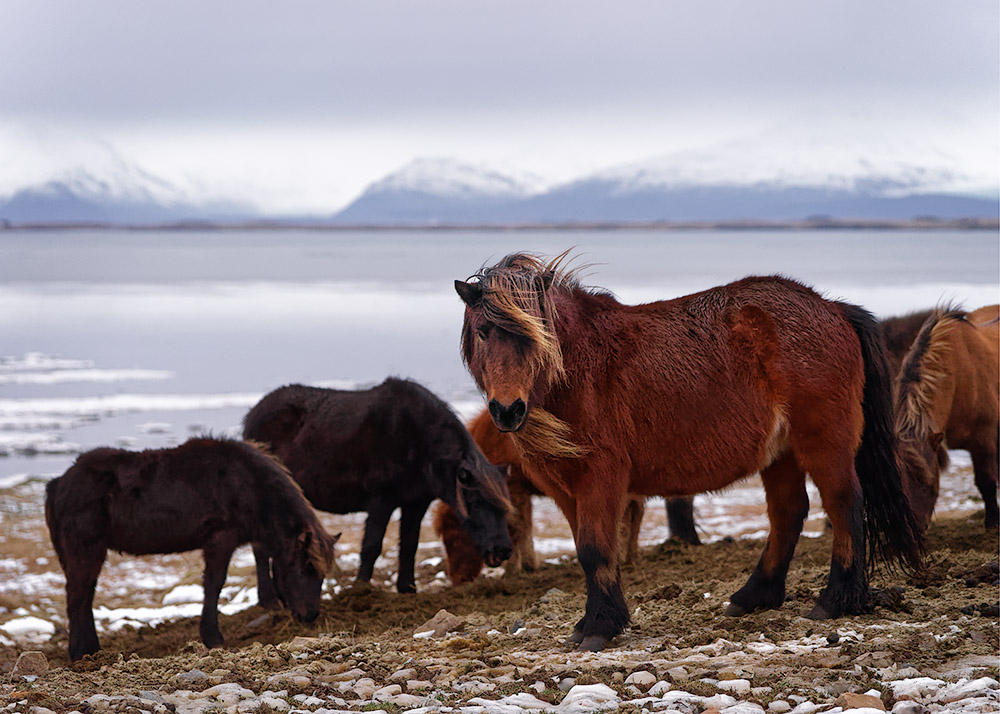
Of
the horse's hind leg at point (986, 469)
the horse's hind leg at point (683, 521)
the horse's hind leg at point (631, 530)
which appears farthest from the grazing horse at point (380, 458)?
the horse's hind leg at point (986, 469)

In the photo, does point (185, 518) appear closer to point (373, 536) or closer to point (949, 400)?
point (373, 536)

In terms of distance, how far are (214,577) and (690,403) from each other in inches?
169

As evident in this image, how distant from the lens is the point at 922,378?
9.70 metres

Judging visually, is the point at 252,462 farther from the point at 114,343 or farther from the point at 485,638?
the point at 114,343

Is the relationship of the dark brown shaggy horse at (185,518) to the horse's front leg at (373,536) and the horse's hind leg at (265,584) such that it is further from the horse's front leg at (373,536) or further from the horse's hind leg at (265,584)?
the horse's front leg at (373,536)

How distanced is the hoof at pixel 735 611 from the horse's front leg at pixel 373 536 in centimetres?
409

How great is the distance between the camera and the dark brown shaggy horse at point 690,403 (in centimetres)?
636

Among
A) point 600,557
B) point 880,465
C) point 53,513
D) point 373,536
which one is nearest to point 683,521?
point 373,536

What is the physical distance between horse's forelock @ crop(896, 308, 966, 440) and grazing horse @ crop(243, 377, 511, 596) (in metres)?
3.63

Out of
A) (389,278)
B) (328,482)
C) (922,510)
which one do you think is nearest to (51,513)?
(328,482)

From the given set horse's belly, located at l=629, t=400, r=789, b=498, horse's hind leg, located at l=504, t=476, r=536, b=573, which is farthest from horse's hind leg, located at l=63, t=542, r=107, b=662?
horse's belly, located at l=629, t=400, r=789, b=498

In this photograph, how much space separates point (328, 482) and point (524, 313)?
15.7 ft

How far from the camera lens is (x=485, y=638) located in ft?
22.5

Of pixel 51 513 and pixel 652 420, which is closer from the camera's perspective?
pixel 652 420
